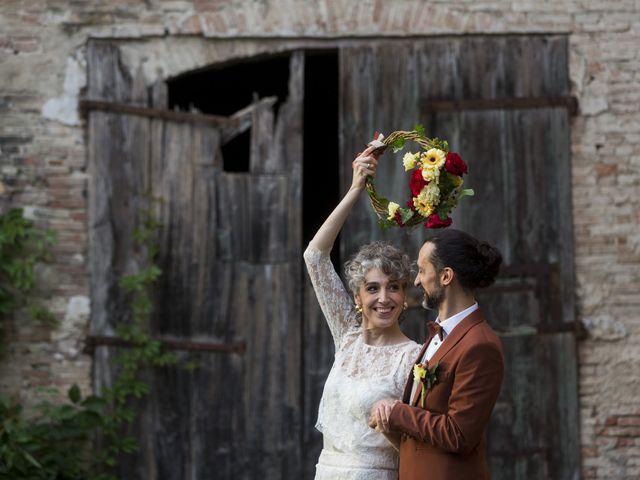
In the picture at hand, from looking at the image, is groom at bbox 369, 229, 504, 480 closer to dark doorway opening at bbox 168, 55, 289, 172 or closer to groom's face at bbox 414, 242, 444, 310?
groom's face at bbox 414, 242, 444, 310

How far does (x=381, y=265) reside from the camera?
4539 millimetres

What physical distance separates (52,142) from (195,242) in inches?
42.9

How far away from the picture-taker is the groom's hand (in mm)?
4051

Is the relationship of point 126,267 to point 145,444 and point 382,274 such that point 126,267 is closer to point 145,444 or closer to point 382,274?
point 145,444

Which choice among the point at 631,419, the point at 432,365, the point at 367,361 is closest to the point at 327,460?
the point at 367,361

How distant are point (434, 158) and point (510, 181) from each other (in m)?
2.69

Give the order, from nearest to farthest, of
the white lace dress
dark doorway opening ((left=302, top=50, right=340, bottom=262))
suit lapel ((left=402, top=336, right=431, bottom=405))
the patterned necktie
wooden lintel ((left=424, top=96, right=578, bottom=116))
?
the patterned necktie, suit lapel ((left=402, top=336, right=431, bottom=405)), the white lace dress, wooden lintel ((left=424, top=96, right=578, bottom=116)), dark doorway opening ((left=302, top=50, right=340, bottom=262))

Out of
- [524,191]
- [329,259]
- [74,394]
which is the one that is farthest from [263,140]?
[329,259]

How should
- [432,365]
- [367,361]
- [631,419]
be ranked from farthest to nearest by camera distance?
[631,419] → [367,361] → [432,365]

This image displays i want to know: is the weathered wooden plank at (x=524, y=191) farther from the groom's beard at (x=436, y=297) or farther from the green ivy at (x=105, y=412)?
the groom's beard at (x=436, y=297)

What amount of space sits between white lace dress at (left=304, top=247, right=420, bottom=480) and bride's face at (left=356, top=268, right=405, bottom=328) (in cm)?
12

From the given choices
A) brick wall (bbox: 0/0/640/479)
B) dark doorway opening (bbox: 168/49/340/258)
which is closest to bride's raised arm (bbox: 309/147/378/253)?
brick wall (bbox: 0/0/640/479)

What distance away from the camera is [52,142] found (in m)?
7.07

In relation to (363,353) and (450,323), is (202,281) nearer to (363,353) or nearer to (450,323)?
(363,353)
